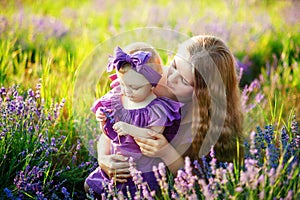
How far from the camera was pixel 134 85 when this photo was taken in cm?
230

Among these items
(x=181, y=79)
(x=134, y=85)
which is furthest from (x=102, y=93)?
(x=134, y=85)

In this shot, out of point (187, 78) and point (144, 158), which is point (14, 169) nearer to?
point (144, 158)

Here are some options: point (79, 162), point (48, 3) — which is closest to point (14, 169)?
point (79, 162)

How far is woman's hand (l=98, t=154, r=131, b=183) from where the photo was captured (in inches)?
97.0

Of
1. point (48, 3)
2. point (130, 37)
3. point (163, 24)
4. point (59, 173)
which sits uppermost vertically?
point (48, 3)

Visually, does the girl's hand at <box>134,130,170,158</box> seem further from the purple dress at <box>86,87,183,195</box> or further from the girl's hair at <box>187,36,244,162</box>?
the girl's hair at <box>187,36,244,162</box>

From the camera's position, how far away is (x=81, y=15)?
6184mm

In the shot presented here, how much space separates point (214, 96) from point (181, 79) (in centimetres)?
22

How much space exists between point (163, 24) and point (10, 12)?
2.01 meters

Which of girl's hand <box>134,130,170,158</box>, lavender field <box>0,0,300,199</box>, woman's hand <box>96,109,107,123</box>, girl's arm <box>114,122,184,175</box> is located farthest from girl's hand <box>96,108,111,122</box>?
lavender field <box>0,0,300,199</box>

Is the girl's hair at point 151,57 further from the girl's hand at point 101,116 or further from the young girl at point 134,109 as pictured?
the girl's hand at point 101,116

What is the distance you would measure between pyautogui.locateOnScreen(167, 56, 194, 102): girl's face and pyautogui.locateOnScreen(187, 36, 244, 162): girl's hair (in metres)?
0.03

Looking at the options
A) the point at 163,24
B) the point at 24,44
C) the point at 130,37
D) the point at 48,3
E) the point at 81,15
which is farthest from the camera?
the point at 48,3

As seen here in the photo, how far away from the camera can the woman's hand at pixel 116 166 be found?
246 centimetres
